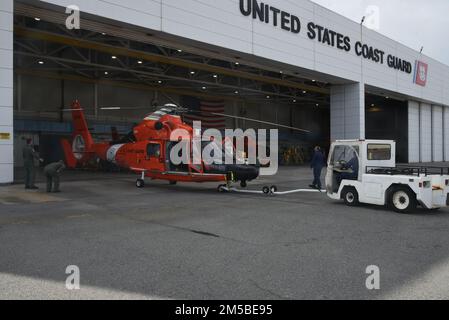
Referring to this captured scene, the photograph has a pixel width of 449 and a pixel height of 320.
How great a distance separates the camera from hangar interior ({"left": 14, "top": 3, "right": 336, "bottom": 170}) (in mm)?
19422

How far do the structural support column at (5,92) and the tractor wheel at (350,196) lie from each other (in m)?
10.8

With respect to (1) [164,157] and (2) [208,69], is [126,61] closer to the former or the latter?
(2) [208,69]

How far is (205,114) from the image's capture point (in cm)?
3781

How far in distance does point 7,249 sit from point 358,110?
26.9m

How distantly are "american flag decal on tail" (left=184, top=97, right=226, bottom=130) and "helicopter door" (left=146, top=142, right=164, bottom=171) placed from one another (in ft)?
71.7

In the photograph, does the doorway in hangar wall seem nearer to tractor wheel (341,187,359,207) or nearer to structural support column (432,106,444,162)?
structural support column (432,106,444,162)

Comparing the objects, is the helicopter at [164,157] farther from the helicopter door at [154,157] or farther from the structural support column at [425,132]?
the structural support column at [425,132]

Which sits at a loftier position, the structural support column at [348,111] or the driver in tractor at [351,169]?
the structural support column at [348,111]

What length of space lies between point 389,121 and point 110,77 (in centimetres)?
2712

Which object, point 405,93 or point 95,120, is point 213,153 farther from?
point 405,93

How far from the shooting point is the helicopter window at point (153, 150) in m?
15.3

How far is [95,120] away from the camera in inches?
1249

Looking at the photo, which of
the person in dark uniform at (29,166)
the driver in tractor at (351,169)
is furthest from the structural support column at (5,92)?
the driver in tractor at (351,169)
